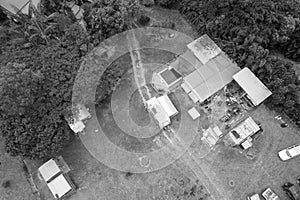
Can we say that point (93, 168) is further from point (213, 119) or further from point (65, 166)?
point (213, 119)

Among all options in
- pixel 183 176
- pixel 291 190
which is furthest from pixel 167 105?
pixel 291 190

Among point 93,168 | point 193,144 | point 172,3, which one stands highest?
point 172,3

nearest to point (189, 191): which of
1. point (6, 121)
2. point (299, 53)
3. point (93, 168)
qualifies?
point (93, 168)

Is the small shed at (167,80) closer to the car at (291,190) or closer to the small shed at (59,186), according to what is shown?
the small shed at (59,186)

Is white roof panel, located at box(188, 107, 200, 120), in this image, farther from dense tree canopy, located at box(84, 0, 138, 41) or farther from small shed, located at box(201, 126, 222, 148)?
dense tree canopy, located at box(84, 0, 138, 41)

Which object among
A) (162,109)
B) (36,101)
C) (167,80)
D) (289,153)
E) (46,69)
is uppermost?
(46,69)

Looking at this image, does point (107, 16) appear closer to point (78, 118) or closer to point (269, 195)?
point (78, 118)

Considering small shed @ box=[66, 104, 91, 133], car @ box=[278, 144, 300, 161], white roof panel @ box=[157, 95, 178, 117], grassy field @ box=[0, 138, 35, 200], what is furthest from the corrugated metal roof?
grassy field @ box=[0, 138, 35, 200]

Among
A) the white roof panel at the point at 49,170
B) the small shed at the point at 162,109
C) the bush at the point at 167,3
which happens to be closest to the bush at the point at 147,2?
the bush at the point at 167,3
